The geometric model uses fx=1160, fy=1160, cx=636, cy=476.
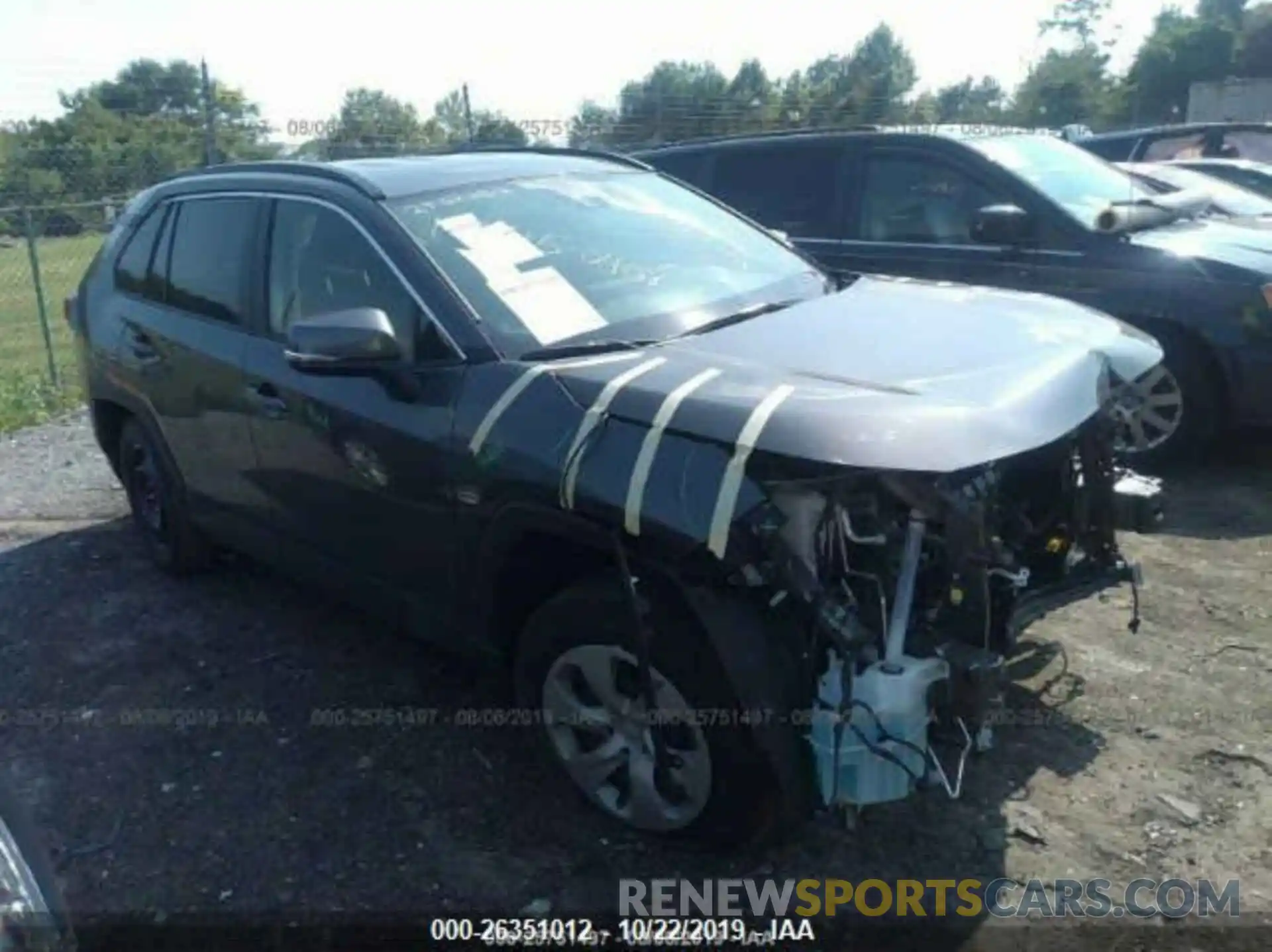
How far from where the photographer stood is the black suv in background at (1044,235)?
18.3 ft

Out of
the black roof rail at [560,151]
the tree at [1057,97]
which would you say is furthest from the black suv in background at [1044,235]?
the tree at [1057,97]

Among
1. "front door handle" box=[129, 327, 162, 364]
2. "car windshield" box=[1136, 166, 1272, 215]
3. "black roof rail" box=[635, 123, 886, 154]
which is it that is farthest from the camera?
"car windshield" box=[1136, 166, 1272, 215]

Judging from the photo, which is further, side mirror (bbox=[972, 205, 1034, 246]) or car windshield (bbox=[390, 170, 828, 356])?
side mirror (bbox=[972, 205, 1034, 246])

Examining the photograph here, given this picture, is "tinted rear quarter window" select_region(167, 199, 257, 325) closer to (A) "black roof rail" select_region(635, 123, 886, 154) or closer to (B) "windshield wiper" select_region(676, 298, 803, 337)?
(B) "windshield wiper" select_region(676, 298, 803, 337)

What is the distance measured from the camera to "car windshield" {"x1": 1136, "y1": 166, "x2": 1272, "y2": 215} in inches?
295

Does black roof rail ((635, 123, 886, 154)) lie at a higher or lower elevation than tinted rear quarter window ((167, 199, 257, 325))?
higher

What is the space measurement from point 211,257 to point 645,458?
8.24 feet

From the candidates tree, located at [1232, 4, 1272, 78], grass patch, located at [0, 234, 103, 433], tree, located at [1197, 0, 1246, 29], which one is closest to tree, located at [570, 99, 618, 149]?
grass patch, located at [0, 234, 103, 433]

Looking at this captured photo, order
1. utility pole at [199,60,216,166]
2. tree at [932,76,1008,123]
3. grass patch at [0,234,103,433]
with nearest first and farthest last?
1. grass patch at [0,234,103,433]
2. utility pole at [199,60,216,166]
3. tree at [932,76,1008,123]

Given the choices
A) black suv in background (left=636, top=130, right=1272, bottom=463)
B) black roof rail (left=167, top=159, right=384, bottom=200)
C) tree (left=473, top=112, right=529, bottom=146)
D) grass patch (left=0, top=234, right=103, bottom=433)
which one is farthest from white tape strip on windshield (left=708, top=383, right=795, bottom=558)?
tree (left=473, top=112, right=529, bottom=146)

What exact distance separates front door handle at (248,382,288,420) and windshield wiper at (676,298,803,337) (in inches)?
55.0

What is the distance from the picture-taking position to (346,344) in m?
3.13

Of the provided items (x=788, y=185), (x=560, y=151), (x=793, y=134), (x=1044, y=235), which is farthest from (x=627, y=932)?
(x=793, y=134)

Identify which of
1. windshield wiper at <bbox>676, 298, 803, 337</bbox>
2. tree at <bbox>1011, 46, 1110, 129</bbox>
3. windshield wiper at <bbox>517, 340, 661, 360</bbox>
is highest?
tree at <bbox>1011, 46, 1110, 129</bbox>
